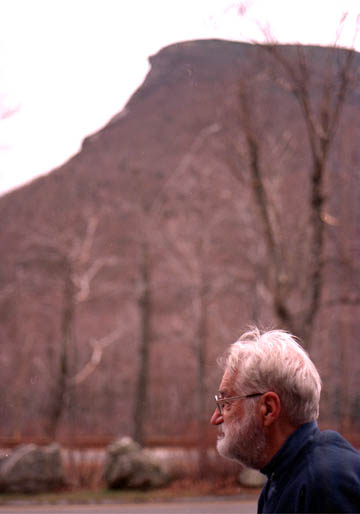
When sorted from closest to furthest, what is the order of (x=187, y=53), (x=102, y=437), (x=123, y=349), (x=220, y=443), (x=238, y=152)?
(x=220, y=443)
(x=187, y=53)
(x=238, y=152)
(x=102, y=437)
(x=123, y=349)

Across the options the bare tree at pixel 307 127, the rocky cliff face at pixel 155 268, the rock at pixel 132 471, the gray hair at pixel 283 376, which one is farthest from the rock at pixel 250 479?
the gray hair at pixel 283 376

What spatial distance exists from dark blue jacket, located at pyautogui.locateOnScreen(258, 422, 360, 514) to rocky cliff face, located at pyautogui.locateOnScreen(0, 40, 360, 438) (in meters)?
12.0

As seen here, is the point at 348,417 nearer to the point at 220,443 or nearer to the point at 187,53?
the point at 187,53

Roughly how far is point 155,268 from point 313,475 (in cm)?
2095

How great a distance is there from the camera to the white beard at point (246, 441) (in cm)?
161

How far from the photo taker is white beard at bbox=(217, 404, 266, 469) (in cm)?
161

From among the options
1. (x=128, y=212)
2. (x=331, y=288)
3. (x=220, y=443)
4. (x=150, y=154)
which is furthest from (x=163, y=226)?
(x=220, y=443)

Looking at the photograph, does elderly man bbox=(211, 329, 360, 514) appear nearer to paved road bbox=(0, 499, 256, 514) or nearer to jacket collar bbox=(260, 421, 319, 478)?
jacket collar bbox=(260, 421, 319, 478)

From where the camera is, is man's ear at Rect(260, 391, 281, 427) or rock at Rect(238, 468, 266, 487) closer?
man's ear at Rect(260, 391, 281, 427)

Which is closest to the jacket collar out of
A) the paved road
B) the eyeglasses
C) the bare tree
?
the eyeglasses

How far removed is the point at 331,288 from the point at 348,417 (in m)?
4.46

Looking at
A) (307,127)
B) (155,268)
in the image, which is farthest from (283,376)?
(155,268)

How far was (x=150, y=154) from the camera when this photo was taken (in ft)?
80.1

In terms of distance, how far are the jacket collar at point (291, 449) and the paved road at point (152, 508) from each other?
24.1 feet
